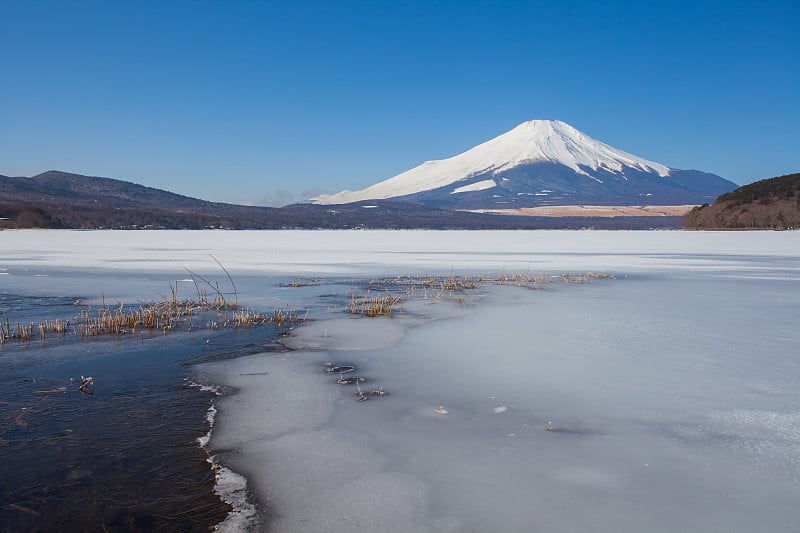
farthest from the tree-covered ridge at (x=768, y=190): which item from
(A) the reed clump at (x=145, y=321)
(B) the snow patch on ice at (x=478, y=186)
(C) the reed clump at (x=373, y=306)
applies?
(B) the snow patch on ice at (x=478, y=186)

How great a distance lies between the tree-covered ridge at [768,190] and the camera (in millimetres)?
44188

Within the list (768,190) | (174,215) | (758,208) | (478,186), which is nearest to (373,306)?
(758,208)

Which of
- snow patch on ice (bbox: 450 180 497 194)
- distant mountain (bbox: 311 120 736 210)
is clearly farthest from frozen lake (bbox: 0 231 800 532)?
snow patch on ice (bbox: 450 180 497 194)

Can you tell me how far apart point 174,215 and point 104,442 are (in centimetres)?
7431

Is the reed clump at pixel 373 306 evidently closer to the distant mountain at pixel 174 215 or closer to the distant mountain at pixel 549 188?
the distant mountain at pixel 174 215

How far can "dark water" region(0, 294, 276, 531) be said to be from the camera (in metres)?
2.53

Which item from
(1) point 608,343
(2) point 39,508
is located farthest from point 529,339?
(2) point 39,508

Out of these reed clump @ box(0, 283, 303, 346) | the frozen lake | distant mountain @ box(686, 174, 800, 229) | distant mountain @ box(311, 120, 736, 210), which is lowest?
the frozen lake

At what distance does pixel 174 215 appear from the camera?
72.1 metres

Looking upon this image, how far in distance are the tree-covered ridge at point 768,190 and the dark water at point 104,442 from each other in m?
50.1

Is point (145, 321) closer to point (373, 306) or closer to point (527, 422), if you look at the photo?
point (373, 306)

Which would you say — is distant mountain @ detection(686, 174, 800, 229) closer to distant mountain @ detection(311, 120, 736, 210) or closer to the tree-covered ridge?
the tree-covered ridge

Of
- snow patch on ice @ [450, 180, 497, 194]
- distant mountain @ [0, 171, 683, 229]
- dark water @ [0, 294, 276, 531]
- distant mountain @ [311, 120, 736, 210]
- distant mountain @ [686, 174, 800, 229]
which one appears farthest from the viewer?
snow patch on ice @ [450, 180, 497, 194]

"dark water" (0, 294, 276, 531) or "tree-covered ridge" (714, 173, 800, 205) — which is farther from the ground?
"tree-covered ridge" (714, 173, 800, 205)
